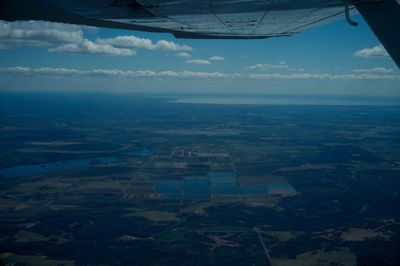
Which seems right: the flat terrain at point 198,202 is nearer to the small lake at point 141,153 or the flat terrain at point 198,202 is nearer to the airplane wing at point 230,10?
the small lake at point 141,153

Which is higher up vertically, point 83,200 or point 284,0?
point 284,0

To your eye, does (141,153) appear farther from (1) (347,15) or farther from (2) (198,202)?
(1) (347,15)

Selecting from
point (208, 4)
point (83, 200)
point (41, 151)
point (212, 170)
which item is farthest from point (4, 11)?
point (41, 151)

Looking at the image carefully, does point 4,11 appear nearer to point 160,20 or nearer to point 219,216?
point 160,20

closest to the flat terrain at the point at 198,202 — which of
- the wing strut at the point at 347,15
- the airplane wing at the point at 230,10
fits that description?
the airplane wing at the point at 230,10

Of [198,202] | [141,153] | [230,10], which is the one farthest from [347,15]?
[141,153]

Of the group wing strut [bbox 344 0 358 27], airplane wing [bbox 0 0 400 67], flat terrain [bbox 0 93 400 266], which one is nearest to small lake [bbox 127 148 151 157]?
flat terrain [bbox 0 93 400 266]

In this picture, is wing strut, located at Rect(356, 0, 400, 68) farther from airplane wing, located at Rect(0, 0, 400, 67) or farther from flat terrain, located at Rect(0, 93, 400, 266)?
flat terrain, located at Rect(0, 93, 400, 266)
